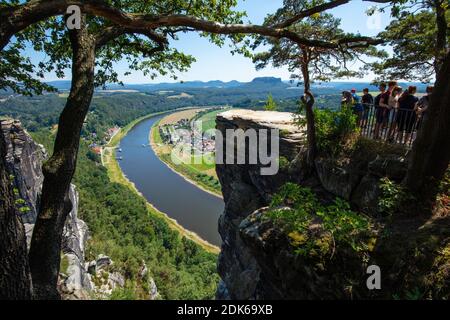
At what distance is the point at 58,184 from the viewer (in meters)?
3.50

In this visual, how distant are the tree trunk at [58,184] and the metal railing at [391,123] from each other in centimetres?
819

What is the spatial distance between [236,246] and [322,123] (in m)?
10.1

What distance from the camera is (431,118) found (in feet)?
18.3

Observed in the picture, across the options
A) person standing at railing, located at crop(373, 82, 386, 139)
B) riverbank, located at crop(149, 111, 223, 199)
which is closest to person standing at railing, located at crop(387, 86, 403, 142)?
person standing at railing, located at crop(373, 82, 386, 139)

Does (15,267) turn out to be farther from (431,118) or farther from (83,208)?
(83,208)

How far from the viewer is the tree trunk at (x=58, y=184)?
346 centimetres

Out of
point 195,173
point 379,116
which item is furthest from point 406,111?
point 195,173

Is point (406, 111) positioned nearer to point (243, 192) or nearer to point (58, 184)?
point (58, 184)

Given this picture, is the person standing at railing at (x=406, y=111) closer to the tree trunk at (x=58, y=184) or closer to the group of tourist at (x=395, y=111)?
the group of tourist at (x=395, y=111)

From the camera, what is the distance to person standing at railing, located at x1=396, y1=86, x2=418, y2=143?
839 cm

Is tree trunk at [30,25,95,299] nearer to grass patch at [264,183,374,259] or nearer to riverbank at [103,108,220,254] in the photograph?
grass patch at [264,183,374,259]

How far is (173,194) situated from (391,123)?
2980 inches

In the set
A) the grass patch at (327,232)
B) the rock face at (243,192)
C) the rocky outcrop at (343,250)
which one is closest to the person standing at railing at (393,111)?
the rocky outcrop at (343,250)
